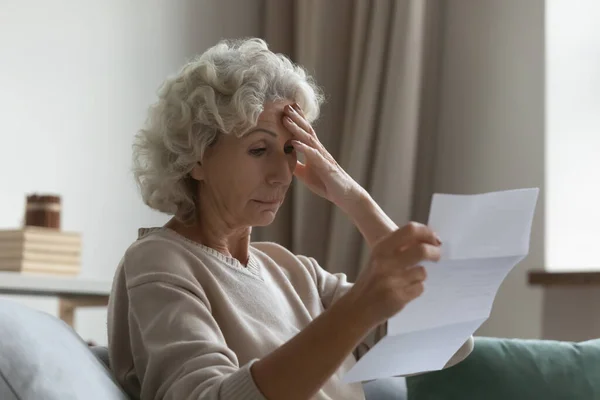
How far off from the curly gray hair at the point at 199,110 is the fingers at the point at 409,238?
46 cm

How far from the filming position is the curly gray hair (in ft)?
4.98

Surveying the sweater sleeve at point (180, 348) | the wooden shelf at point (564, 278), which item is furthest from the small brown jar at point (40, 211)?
the wooden shelf at point (564, 278)

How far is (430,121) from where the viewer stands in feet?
10.1

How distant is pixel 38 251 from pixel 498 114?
1.48 meters

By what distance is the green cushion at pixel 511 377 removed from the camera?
1876mm

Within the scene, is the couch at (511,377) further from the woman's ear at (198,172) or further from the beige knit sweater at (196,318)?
the woman's ear at (198,172)

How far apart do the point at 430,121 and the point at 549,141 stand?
0.43 metres

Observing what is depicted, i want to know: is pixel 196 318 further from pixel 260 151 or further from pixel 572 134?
pixel 572 134

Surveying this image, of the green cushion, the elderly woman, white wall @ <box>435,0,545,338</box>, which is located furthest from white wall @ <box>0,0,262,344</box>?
the green cushion

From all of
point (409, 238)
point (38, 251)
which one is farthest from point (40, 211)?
point (409, 238)

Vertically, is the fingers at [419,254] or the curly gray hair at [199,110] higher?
the curly gray hair at [199,110]

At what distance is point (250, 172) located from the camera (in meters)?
1.53

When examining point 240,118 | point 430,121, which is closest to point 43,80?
point 430,121

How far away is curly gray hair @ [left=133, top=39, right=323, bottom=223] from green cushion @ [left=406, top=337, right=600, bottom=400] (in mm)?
649
